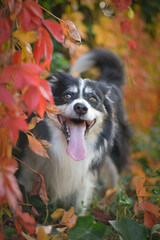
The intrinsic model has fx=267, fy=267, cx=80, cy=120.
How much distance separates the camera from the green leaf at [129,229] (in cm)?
168

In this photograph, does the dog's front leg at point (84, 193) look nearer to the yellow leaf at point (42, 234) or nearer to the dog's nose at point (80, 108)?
the dog's nose at point (80, 108)

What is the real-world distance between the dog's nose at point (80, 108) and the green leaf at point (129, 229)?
96 centimetres

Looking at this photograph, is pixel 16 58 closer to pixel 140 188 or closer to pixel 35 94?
pixel 35 94

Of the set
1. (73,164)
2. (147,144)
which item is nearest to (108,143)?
(73,164)

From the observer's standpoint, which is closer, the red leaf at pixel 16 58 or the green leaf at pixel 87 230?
the red leaf at pixel 16 58

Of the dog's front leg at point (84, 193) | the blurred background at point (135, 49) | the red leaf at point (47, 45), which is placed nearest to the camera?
the red leaf at point (47, 45)

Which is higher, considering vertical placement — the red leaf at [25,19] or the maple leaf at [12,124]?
the red leaf at [25,19]

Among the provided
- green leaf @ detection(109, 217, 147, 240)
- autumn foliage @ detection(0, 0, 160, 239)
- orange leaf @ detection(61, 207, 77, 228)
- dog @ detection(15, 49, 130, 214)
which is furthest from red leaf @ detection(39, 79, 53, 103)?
dog @ detection(15, 49, 130, 214)

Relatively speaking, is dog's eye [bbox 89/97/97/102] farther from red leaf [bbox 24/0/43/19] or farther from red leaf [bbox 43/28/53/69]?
red leaf [bbox 24/0/43/19]

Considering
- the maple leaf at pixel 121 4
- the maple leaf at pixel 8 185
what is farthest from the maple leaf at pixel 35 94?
the maple leaf at pixel 121 4

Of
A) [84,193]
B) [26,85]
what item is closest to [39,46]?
[26,85]

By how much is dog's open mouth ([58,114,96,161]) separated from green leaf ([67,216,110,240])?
26.5 inches

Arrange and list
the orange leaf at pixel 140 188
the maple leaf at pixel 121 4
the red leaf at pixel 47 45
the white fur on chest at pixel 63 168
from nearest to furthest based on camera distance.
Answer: the red leaf at pixel 47 45 < the orange leaf at pixel 140 188 < the maple leaf at pixel 121 4 < the white fur on chest at pixel 63 168

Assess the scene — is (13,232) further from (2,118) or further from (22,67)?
(22,67)
